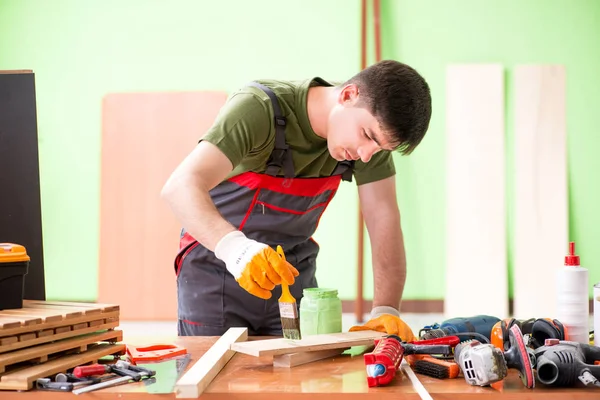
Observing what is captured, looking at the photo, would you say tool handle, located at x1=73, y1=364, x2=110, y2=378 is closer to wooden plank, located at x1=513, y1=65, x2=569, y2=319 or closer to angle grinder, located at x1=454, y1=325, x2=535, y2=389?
angle grinder, located at x1=454, y1=325, x2=535, y2=389

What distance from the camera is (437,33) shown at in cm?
506

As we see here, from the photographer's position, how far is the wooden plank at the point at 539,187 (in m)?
4.74

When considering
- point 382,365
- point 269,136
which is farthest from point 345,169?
point 382,365

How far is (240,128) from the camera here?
1.88 m

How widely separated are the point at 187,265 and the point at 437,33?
11.4 feet

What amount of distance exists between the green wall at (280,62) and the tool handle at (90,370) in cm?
364

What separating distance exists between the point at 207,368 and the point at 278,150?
0.87m

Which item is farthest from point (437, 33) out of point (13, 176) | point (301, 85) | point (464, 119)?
point (13, 176)

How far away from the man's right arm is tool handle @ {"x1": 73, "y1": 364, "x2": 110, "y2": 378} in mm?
441

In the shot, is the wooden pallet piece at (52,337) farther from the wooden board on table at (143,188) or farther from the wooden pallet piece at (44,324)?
the wooden board on table at (143,188)

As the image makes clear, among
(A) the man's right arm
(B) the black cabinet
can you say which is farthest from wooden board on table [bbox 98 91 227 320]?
(A) the man's right arm

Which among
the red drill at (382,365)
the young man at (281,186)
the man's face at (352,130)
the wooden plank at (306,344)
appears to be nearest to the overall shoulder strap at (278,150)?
the young man at (281,186)

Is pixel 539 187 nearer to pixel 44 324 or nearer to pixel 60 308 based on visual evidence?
pixel 60 308

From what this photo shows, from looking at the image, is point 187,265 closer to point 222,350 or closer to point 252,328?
point 252,328
